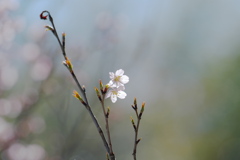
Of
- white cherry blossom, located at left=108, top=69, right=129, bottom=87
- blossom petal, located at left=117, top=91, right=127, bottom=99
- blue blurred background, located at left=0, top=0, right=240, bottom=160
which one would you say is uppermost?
blue blurred background, located at left=0, top=0, right=240, bottom=160

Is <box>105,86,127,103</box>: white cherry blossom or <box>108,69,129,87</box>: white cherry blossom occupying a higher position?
<box>108,69,129,87</box>: white cherry blossom

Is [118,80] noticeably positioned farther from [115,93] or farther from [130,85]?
[130,85]

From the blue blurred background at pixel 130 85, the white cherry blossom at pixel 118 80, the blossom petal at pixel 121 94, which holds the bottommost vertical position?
the blossom petal at pixel 121 94

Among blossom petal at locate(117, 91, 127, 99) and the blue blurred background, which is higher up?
the blue blurred background

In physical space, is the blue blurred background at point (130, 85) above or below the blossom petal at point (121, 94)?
above

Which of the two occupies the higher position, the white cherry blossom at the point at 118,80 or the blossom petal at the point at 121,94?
the white cherry blossom at the point at 118,80

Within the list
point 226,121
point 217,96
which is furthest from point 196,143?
point 217,96

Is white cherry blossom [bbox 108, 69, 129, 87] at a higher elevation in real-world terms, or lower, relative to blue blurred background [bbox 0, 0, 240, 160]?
lower

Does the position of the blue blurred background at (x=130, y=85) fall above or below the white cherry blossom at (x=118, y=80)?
above

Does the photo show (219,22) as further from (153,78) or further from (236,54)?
(236,54)

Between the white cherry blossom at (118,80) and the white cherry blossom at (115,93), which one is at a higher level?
the white cherry blossom at (118,80)

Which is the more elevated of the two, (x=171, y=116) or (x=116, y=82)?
(x=171, y=116)
